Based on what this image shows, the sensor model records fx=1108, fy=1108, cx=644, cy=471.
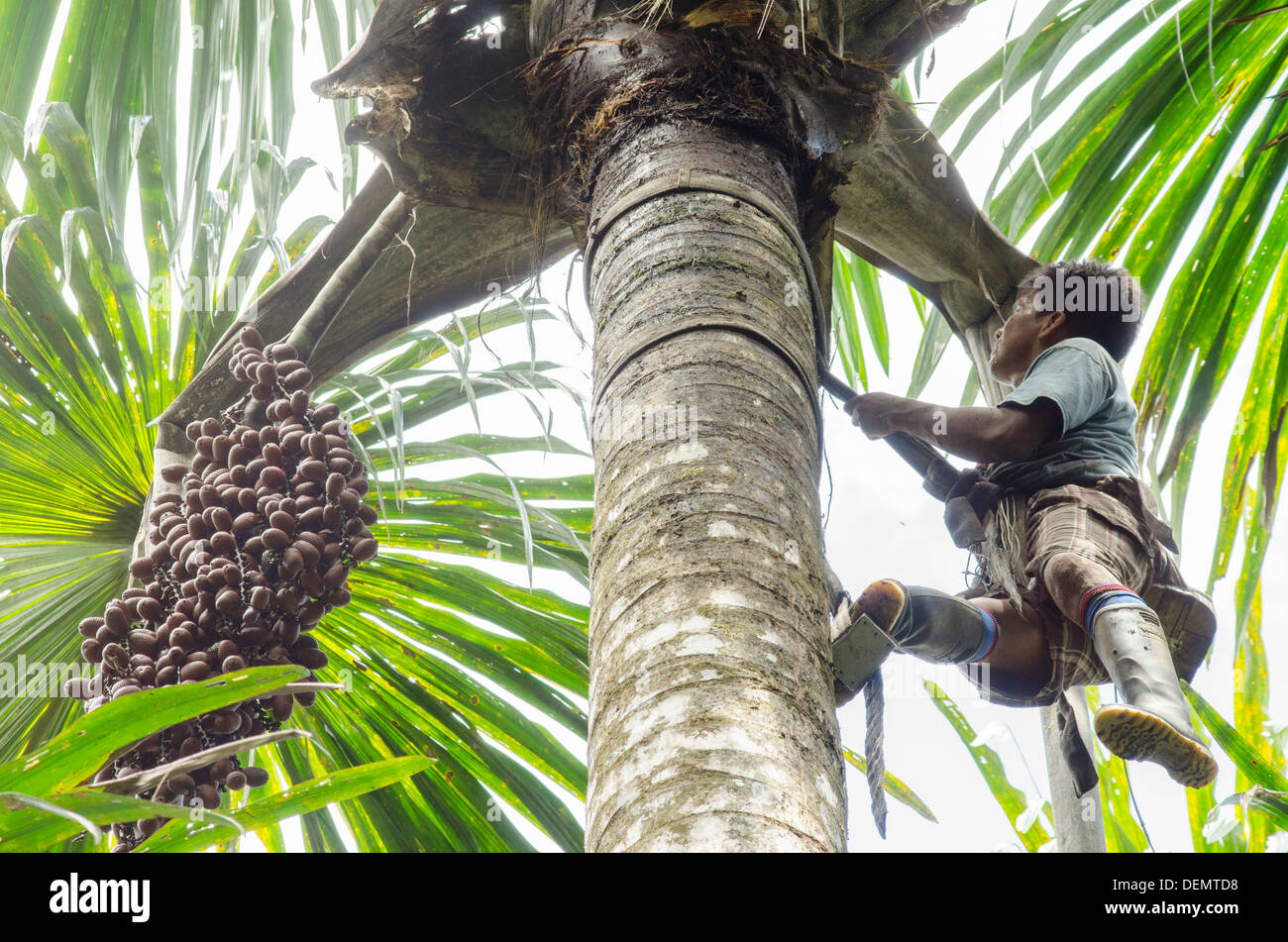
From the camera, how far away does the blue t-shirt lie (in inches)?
88.0

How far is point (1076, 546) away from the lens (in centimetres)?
211

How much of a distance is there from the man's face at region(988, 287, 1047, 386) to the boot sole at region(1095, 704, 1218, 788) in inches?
41.8

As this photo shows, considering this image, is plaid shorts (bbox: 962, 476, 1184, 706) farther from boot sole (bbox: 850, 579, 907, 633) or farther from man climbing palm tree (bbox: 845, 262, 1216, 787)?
boot sole (bbox: 850, 579, 907, 633)

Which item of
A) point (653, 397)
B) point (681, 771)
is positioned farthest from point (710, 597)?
point (653, 397)

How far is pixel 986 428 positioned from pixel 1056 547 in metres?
0.27

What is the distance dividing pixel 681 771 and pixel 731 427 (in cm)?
49

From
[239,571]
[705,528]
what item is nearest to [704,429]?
[705,528]

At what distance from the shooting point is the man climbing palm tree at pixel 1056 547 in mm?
1966

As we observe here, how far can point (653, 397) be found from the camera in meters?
1.48

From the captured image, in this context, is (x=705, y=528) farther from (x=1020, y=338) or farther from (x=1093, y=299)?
(x=1093, y=299)

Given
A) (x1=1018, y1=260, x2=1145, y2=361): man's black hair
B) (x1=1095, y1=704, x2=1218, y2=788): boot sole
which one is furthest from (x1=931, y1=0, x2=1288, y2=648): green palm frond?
(x1=1095, y1=704, x2=1218, y2=788): boot sole

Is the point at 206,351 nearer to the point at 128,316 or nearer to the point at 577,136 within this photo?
the point at 128,316

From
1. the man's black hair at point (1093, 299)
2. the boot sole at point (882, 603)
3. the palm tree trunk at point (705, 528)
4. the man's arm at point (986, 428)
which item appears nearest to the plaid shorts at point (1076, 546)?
the man's arm at point (986, 428)

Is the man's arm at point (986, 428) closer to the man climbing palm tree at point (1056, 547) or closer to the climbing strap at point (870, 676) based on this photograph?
the man climbing palm tree at point (1056, 547)
